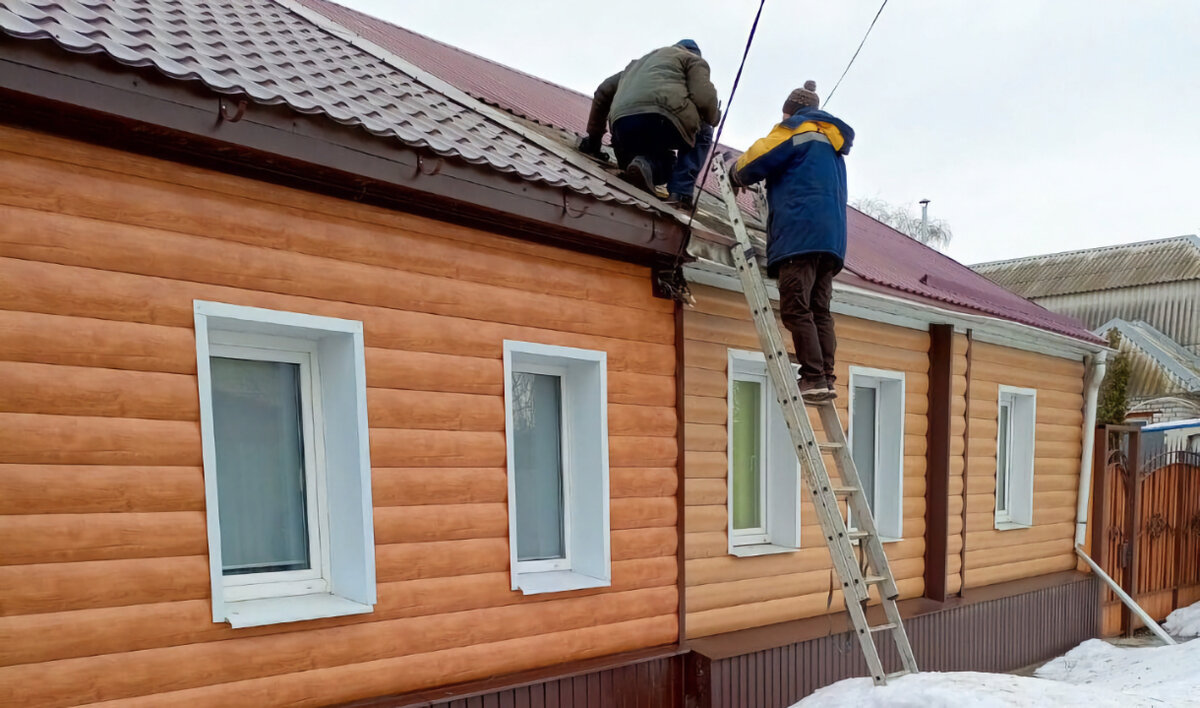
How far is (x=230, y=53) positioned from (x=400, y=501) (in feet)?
6.33

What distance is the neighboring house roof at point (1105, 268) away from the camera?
24672 mm

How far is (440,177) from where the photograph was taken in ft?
10.1

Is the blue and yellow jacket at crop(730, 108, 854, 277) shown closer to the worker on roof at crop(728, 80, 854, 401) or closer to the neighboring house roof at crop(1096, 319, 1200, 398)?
the worker on roof at crop(728, 80, 854, 401)

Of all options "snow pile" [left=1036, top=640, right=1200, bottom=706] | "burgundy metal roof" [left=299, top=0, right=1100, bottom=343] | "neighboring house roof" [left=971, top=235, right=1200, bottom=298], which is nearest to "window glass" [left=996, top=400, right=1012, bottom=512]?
"burgundy metal roof" [left=299, top=0, right=1100, bottom=343]

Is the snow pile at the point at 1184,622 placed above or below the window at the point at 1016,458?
below

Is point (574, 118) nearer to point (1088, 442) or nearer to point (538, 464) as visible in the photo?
point (538, 464)

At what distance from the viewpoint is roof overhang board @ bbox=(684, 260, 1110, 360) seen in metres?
4.44

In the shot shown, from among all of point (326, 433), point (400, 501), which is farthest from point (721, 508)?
point (326, 433)

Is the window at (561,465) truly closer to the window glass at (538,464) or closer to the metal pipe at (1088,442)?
the window glass at (538,464)

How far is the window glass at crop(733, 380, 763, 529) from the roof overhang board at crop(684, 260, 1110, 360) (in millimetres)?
675

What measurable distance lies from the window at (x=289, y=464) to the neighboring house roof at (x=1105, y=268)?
2677 centimetres

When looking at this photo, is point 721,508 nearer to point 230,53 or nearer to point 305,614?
point 305,614

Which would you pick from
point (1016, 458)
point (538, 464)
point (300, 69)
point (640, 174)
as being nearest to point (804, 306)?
point (640, 174)


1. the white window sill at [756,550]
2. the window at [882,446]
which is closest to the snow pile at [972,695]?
the white window sill at [756,550]
